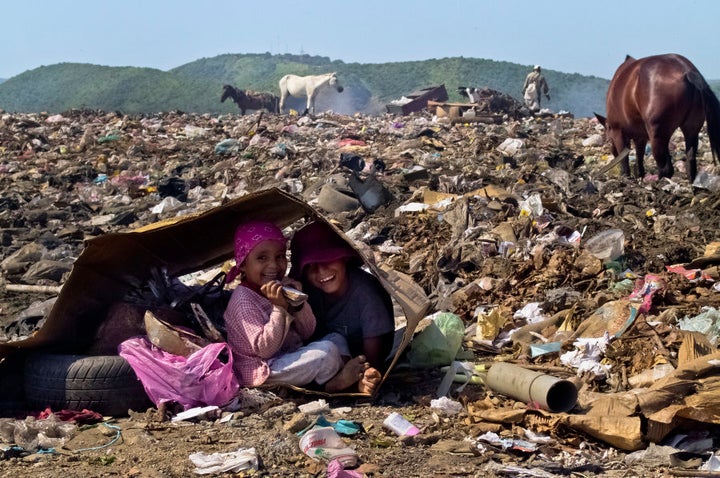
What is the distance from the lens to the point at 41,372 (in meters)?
3.99

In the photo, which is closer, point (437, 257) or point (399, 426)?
point (399, 426)

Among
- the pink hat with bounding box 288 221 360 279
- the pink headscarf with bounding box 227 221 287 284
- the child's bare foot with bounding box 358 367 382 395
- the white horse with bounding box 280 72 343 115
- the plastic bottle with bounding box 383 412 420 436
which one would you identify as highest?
the white horse with bounding box 280 72 343 115

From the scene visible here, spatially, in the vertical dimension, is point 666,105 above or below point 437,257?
above

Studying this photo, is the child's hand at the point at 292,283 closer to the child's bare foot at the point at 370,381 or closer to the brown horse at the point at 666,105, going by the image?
the child's bare foot at the point at 370,381

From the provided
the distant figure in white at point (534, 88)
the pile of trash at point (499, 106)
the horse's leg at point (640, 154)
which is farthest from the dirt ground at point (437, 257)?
the distant figure in white at point (534, 88)

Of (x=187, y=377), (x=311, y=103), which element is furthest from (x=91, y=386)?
(x=311, y=103)

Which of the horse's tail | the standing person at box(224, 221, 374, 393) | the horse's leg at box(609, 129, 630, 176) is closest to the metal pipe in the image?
the standing person at box(224, 221, 374, 393)

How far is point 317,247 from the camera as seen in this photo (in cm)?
440

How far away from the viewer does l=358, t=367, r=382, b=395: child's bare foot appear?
4105mm

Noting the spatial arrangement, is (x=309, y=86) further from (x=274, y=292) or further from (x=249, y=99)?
(x=274, y=292)

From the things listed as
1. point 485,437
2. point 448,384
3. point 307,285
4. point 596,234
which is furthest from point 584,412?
point 596,234

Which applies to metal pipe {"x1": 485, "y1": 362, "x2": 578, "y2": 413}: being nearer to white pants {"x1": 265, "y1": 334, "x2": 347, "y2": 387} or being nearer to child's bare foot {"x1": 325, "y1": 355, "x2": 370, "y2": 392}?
child's bare foot {"x1": 325, "y1": 355, "x2": 370, "y2": 392}

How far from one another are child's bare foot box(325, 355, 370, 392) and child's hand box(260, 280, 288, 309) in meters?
0.45

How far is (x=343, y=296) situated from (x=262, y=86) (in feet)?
129
